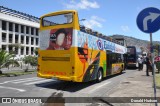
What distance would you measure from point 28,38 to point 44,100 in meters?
53.8

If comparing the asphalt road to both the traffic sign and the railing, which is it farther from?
the railing

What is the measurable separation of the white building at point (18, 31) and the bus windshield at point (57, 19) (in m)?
35.8

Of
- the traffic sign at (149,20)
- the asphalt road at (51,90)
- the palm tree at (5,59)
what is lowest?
the asphalt road at (51,90)

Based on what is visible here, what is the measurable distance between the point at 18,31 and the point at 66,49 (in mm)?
47839

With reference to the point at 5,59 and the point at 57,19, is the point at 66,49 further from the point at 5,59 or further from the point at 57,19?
the point at 5,59

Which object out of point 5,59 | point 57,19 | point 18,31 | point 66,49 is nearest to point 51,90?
→ point 66,49

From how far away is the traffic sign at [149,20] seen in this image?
7.06 meters

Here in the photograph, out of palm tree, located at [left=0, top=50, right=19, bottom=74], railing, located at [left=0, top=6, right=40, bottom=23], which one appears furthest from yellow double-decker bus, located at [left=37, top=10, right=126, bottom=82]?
railing, located at [left=0, top=6, right=40, bottom=23]

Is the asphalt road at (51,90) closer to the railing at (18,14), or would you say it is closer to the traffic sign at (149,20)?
the traffic sign at (149,20)

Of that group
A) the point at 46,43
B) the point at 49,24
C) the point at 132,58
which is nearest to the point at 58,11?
the point at 49,24

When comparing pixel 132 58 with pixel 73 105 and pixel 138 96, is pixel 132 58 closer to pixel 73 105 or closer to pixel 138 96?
pixel 138 96

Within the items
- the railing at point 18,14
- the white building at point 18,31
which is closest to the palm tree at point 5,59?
the white building at point 18,31

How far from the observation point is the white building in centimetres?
5259

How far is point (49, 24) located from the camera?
44.0ft
